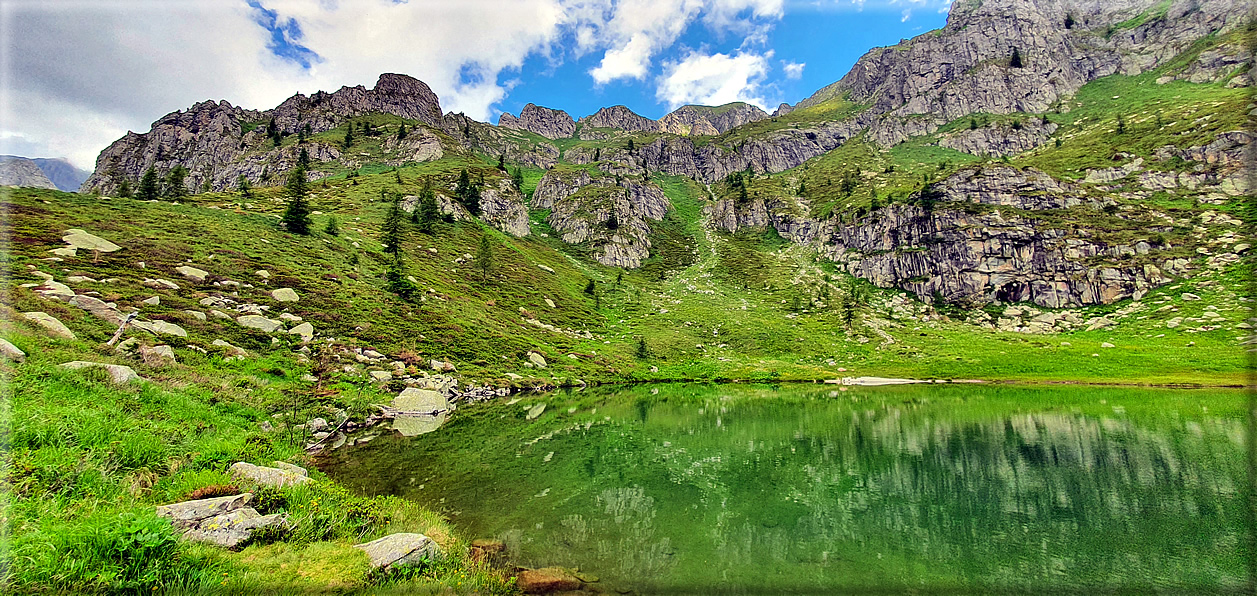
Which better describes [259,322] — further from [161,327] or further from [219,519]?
[219,519]

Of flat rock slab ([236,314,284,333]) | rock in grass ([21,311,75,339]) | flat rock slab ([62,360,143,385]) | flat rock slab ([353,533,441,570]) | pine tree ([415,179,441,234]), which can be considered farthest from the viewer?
pine tree ([415,179,441,234])

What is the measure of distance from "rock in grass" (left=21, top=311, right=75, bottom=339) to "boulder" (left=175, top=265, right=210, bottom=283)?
16.3 m

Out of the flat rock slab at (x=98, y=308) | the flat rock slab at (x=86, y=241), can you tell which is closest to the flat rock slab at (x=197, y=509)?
the flat rock slab at (x=98, y=308)

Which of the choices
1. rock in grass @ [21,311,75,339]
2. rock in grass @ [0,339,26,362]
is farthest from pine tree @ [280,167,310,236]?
rock in grass @ [0,339,26,362]

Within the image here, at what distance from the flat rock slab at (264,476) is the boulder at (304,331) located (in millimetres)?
24109

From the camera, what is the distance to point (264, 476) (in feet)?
38.6

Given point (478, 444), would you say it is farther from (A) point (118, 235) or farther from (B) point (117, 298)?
(A) point (118, 235)

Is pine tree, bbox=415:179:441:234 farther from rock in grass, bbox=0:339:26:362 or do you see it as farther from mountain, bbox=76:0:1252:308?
rock in grass, bbox=0:339:26:362

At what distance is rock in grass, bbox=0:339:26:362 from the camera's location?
13688 millimetres

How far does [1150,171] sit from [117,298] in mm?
181520

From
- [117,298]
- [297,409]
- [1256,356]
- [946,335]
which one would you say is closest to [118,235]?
[117,298]

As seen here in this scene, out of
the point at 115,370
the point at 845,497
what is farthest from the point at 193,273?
the point at 845,497

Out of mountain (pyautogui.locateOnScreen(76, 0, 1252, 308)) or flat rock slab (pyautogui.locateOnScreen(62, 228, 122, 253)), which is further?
mountain (pyautogui.locateOnScreen(76, 0, 1252, 308))

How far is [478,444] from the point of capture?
23672 mm
